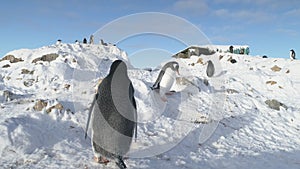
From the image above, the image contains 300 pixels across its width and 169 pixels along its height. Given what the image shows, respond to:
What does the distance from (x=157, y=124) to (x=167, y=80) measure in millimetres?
3050

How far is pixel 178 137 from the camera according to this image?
273 inches

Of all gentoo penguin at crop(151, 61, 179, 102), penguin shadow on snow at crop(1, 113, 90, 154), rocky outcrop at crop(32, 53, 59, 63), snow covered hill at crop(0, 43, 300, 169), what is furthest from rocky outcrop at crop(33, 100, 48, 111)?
rocky outcrop at crop(32, 53, 59, 63)

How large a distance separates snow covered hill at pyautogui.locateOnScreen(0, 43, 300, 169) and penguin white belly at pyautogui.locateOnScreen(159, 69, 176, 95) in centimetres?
37

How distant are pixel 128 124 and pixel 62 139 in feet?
5.40

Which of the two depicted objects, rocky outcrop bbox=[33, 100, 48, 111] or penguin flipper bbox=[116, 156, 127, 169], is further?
rocky outcrop bbox=[33, 100, 48, 111]

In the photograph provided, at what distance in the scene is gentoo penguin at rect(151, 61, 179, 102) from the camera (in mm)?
9873

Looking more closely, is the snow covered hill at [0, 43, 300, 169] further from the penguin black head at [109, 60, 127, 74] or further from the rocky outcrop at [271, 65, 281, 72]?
the rocky outcrop at [271, 65, 281, 72]

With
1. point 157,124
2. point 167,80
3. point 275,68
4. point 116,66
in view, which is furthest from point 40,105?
point 275,68

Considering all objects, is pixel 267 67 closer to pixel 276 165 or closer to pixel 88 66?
pixel 88 66

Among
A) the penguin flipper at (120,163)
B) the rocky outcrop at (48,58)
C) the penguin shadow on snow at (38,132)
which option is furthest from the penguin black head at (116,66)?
the rocky outcrop at (48,58)

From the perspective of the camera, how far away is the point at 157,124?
746 centimetres

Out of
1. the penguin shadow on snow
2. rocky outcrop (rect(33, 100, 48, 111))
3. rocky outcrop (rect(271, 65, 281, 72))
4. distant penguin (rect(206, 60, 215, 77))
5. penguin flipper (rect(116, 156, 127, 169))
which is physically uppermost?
rocky outcrop (rect(271, 65, 281, 72))

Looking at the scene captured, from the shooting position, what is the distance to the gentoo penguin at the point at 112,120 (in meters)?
4.63

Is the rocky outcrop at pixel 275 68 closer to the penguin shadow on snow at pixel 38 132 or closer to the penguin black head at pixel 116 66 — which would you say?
the penguin shadow on snow at pixel 38 132
